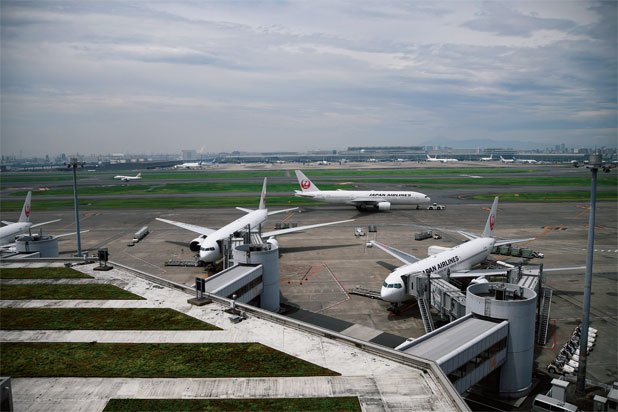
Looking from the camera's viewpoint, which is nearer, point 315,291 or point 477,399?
point 477,399

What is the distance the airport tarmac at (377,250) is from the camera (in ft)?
131

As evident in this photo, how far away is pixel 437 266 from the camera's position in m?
44.0

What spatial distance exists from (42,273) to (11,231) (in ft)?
102

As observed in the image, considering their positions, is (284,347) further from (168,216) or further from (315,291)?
(168,216)

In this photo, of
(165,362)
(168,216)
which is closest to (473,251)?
(165,362)

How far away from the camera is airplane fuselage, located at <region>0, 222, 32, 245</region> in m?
64.8

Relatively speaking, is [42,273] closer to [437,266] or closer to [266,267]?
[266,267]

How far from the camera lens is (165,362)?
78.6ft

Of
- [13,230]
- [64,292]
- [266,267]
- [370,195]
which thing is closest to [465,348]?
[266,267]

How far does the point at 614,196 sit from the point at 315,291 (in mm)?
133330

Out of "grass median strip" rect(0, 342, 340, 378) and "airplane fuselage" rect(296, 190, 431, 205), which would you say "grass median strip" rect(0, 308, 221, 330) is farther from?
"airplane fuselage" rect(296, 190, 431, 205)

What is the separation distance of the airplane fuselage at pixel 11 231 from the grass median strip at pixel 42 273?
81.9ft

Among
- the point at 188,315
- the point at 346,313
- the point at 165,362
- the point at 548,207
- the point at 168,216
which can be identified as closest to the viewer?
the point at 165,362

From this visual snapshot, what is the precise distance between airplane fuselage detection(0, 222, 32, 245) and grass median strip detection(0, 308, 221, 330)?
130ft
